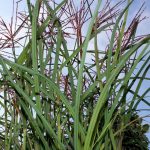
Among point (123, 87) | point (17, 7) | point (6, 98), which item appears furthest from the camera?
point (17, 7)

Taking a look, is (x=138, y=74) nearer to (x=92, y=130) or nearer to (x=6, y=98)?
(x=92, y=130)

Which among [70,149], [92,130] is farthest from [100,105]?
[70,149]

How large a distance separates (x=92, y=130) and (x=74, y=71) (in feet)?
0.81

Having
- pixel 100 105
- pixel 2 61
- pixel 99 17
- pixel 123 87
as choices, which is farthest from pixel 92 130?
pixel 99 17

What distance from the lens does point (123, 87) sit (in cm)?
116

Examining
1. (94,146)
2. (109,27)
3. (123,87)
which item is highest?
(109,27)

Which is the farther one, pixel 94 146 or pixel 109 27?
pixel 109 27

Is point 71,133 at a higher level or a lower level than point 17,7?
lower

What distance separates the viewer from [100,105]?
1018mm

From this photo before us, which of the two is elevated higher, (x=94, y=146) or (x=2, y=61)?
(x=2, y=61)

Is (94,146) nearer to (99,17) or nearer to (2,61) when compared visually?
(2,61)

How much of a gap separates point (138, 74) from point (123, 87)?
3.8 inches

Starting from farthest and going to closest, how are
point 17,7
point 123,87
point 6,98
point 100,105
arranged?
point 17,7, point 6,98, point 123,87, point 100,105

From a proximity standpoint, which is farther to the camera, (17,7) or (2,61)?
(17,7)
